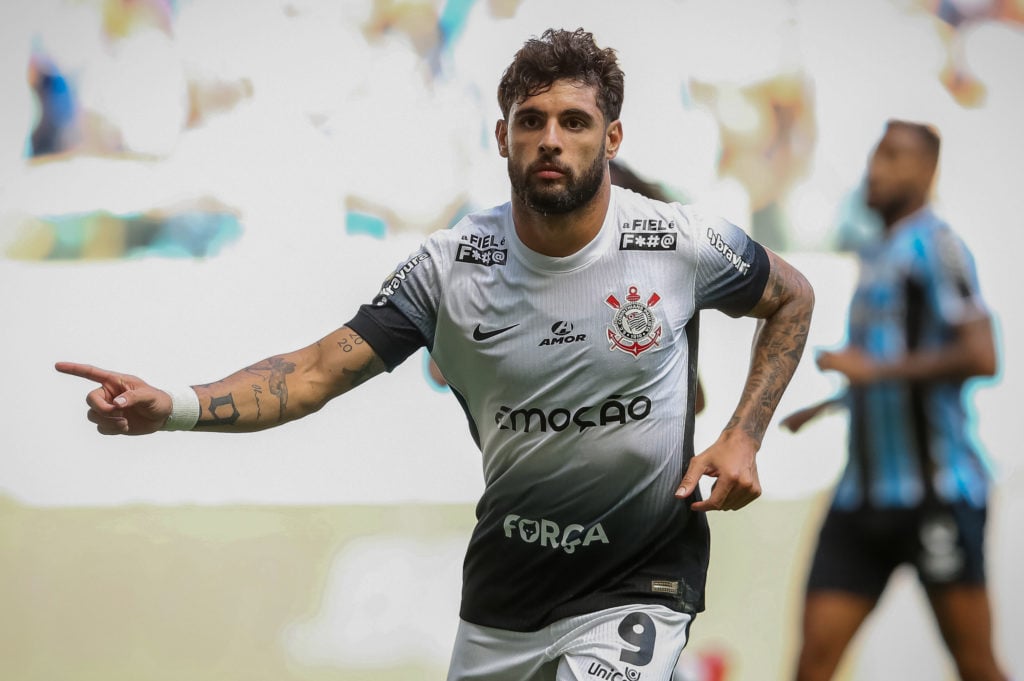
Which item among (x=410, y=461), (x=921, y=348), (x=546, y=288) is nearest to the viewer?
(x=546, y=288)

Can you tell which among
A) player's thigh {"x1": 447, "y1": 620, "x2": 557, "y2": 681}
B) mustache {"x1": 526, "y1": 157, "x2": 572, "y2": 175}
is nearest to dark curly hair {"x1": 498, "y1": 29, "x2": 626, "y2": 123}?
mustache {"x1": 526, "y1": 157, "x2": 572, "y2": 175}

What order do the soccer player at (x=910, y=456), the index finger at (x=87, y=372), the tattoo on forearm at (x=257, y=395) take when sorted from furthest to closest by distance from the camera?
the soccer player at (x=910, y=456)
the tattoo on forearm at (x=257, y=395)
the index finger at (x=87, y=372)

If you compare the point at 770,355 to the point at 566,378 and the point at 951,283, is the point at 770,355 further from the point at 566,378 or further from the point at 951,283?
the point at 951,283

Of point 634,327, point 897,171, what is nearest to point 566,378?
point 634,327

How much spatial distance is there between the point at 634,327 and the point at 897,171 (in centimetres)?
237

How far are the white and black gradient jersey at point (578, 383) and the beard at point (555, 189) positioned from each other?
0.11m

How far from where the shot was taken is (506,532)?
2.86 meters

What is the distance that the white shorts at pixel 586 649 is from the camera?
8.55 ft

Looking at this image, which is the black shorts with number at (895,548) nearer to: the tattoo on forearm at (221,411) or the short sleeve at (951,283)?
the short sleeve at (951,283)

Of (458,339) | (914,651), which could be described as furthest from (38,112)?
(914,651)

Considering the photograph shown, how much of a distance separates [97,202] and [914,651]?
3.60 metres

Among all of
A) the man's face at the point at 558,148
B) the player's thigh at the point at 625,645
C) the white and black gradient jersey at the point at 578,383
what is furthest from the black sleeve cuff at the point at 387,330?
the player's thigh at the point at 625,645

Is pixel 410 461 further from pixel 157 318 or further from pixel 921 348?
pixel 921 348

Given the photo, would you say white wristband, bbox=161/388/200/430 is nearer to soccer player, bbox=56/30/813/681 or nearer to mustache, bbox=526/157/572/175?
soccer player, bbox=56/30/813/681
